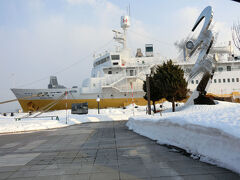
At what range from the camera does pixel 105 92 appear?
1441 inches

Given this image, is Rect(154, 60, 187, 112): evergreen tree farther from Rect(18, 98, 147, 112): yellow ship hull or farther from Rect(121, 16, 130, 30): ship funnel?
Rect(121, 16, 130, 30): ship funnel

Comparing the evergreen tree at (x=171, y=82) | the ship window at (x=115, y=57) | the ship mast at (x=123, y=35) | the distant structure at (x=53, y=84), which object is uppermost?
the ship mast at (x=123, y=35)

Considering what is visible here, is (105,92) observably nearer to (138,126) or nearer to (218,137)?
(138,126)

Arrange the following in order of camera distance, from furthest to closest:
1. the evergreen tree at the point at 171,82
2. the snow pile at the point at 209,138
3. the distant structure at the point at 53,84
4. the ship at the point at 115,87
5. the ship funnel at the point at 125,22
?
the ship funnel at the point at 125,22 → the distant structure at the point at 53,84 → the ship at the point at 115,87 → the evergreen tree at the point at 171,82 → the snow pile at the point at 209,138

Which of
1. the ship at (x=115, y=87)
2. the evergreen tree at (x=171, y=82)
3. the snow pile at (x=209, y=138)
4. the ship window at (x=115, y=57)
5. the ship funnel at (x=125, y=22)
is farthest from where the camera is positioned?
the ship funnel at (x=125, y=22)

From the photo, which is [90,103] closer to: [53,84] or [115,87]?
[115,87]

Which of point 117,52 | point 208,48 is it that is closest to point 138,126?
point 208,48

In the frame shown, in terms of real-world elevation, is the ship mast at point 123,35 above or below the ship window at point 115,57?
above

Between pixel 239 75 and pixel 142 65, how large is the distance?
20.2 meters

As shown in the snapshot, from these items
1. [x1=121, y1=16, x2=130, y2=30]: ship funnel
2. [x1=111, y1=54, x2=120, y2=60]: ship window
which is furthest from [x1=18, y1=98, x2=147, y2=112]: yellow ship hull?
[x1=121, y1=16, x2=130, y2=30]: ship funnel

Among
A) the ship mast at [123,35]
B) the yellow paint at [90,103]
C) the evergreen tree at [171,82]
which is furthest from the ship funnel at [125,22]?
the evergreen tree at [171,82]

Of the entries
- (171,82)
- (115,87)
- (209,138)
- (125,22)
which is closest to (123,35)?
(125,22)

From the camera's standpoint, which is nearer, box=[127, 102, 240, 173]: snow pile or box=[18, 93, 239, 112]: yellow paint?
box=[127, 102, 240, 173]: snow pile

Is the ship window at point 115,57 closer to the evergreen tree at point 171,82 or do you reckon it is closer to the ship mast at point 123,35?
the ship mast at point 123,35
